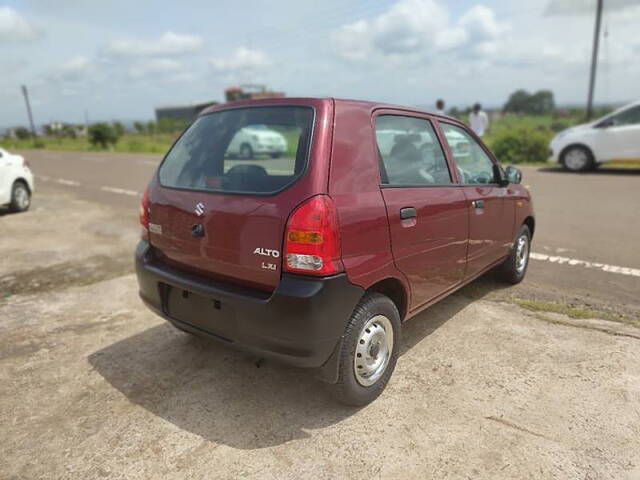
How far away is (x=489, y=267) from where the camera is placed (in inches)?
160

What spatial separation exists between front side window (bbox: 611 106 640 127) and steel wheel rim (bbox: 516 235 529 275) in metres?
8.86

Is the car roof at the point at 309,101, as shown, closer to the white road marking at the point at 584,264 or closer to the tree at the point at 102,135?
the white road marking at the point at 584,264

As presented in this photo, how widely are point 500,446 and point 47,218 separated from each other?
8.58 m

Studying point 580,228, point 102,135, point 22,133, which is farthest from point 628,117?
point 22,133

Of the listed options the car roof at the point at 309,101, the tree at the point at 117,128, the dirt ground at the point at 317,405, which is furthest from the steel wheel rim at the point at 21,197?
the tree at the point at 117,128

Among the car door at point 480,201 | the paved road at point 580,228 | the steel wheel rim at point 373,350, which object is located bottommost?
the paved road at point 580,228

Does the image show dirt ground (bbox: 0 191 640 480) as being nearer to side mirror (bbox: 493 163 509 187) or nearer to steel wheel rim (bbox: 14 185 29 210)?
side mirror (bbox: 493 163 509 187)

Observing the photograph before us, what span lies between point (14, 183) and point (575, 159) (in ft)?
42.0

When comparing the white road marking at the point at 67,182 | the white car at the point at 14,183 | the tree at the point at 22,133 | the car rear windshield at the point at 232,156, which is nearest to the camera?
the car rear windshield at the point at 232,156

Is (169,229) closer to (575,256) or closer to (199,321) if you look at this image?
(199,321)

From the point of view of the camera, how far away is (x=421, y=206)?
297 centimetres

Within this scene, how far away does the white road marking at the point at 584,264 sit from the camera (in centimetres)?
489

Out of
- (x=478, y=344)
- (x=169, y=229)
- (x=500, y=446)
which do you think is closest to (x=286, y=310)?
(x=169, y=229)

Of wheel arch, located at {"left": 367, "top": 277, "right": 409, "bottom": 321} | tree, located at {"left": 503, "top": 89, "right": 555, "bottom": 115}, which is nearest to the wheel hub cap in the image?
wheel arch, located at {"left": 367, "top": 277, "right": 409, "bottom": 321}
